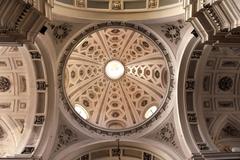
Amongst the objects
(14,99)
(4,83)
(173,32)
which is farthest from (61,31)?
(173,32)

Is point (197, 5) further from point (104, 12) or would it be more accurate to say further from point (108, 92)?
point (108, 92)

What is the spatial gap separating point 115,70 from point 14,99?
21.2ft

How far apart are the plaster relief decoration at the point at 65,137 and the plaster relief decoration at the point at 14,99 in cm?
149

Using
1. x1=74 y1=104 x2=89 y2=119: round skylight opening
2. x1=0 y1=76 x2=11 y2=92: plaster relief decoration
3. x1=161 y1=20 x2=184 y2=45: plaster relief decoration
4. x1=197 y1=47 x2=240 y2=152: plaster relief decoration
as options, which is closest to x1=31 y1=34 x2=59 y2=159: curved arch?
x1=0 y1=76 x2=11 y2=92: plaster relief decoration

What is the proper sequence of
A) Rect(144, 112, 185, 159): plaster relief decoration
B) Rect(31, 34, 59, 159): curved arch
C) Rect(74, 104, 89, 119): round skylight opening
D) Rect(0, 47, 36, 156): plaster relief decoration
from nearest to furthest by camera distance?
1. Rect(31, 34, 59, 159): curved arch
2. Rect(0, 47, 36, 156): plaster relief decoration
3. Rect(144, 112, 185, 159): plaster relief decoration
4. Rect(74, 104, 89, 119): round skylight opening

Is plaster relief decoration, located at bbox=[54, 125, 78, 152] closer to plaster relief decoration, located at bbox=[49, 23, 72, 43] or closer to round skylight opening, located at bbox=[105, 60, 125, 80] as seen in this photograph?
plaster relief decoration, located at bbox=[49, 23, 72, 43]

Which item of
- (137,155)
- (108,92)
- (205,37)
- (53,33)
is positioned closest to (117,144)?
(137,155)

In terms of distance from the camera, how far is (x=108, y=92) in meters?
24.7

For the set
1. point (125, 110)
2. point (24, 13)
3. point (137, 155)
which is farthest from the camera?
point (125, 110)

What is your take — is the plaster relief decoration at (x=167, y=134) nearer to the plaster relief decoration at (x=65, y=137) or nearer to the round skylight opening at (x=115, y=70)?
the plaster relief decoration at (x=65, y=137)

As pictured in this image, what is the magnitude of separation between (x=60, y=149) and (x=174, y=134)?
18.0ft

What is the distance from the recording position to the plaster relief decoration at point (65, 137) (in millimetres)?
20250

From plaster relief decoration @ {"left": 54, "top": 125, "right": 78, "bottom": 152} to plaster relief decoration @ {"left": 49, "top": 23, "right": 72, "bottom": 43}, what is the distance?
168 inches

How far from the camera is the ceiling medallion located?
23453 mm
